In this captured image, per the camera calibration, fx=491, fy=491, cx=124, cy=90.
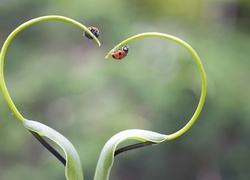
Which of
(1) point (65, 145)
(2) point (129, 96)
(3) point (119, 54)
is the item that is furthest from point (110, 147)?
(2) point (129, 96)

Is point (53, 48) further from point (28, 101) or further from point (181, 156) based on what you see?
point (181, 156)

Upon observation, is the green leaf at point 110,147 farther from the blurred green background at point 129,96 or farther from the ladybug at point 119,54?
the blurred green background at point 129,96

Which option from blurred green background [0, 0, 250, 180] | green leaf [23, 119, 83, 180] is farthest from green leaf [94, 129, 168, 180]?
blurred green background [0, 0, 250, 180]

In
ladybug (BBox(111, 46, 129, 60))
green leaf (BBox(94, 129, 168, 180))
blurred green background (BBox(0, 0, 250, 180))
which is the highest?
ladybug (BBox(111, 46, 129, 60))

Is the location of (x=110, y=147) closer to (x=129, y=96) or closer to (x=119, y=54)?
(x=119, y=54)

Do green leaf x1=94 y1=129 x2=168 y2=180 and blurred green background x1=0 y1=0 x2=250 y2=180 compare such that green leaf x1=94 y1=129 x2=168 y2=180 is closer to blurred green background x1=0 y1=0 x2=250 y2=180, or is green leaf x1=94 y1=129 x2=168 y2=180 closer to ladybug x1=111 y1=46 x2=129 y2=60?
ladybug x1=111 y1=46 x2=129 y2=60

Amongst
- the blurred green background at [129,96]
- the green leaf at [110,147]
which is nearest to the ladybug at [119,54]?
the green leaf at [110,147]

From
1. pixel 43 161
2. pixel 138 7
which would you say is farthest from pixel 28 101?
pixel 138 7
